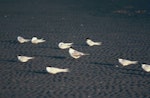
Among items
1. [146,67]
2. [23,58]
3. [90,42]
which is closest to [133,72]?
[146,67]

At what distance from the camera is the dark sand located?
31.0ft

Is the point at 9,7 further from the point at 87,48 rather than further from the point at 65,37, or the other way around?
the point at 87,48

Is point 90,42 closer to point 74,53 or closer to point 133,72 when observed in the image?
point 74,53

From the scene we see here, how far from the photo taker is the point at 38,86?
968 cm

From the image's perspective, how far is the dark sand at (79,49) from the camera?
31.0 ft

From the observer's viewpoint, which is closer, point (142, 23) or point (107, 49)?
point (107, 49)

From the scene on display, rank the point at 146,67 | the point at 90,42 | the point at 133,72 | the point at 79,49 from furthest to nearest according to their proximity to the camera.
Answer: the point at 90,42 → the point at 79,49 → the point at 133,72 → the point at 146,67

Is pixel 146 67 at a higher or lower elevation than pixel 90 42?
higher

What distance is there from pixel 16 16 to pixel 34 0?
9.66m

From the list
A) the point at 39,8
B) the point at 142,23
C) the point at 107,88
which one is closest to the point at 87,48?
the point at 107,88

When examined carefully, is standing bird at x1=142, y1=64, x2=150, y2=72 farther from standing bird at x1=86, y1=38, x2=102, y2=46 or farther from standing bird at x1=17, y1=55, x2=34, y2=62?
standing bird at x1=17, y1=55, x2=34, y2=62

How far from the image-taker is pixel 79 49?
45.2 ft

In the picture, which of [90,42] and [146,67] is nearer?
[146,67]

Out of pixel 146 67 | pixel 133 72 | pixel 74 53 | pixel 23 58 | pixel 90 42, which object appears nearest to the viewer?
pixel 146 67
